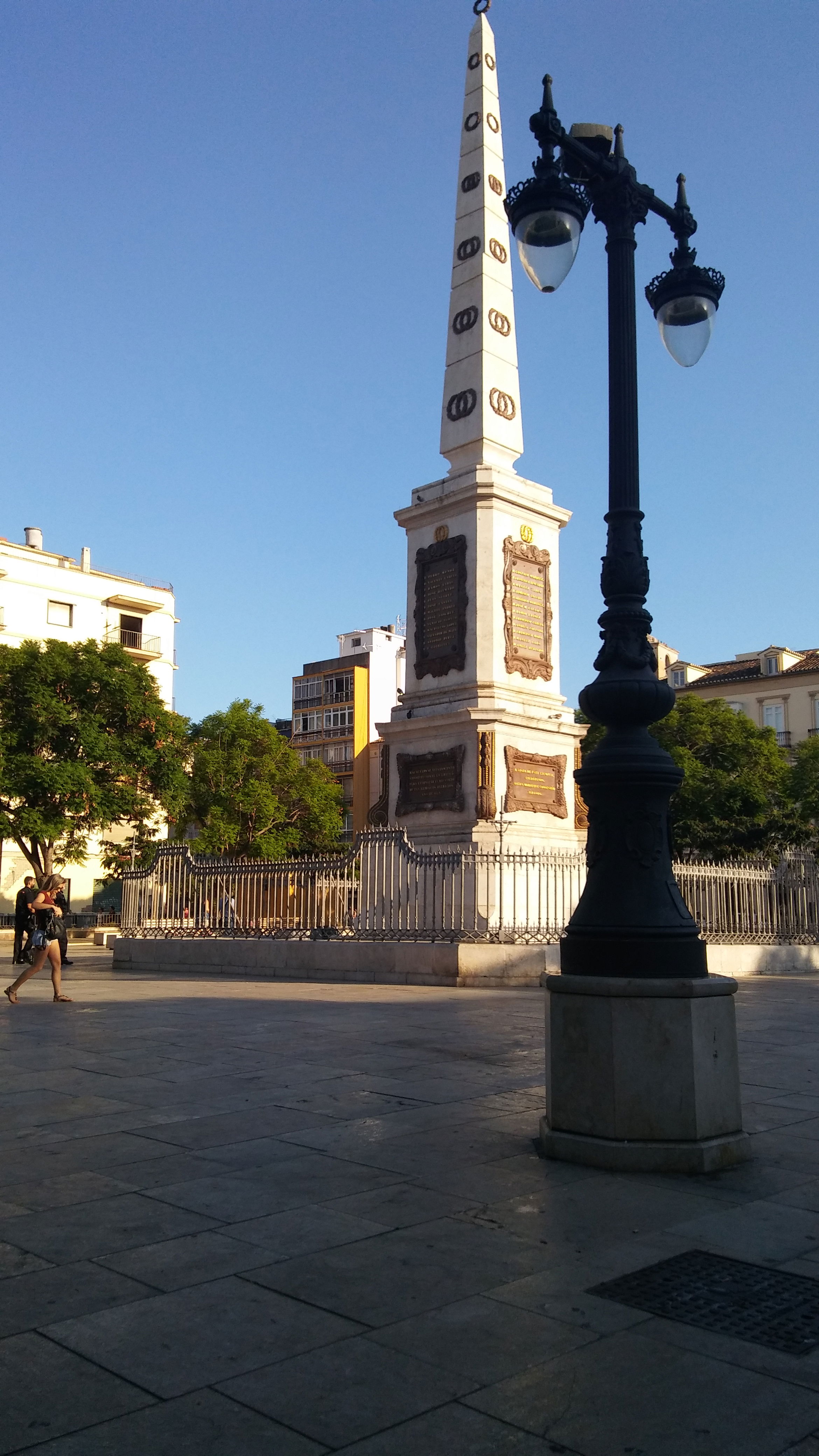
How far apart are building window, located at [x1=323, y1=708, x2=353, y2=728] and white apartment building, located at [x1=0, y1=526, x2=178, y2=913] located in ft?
83.3

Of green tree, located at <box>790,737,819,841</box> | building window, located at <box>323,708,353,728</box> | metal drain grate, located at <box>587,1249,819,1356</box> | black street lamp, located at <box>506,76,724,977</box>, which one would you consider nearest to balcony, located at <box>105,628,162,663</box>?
building window, located at <box>323,708,353,728</box>

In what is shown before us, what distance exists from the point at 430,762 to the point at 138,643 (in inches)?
1761

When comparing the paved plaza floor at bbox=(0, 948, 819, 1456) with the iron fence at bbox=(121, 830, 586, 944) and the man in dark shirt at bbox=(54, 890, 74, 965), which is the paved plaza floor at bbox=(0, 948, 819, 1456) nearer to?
the man in dark shirt at bbox=(54, 890, 74, 965)

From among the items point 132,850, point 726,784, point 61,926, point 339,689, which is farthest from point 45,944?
point 339,689

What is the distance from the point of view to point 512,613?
1950cm

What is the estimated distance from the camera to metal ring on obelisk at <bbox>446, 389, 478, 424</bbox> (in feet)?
67.5

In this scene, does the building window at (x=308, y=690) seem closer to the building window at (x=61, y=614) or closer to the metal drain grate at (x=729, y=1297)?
the building window at (x=61, y=614)

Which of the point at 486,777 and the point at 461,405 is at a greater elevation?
the point at 461,405

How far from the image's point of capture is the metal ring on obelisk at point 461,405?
20.6 meters

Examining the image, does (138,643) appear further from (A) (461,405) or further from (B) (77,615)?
(A) (461,405)

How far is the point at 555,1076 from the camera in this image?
232 inches

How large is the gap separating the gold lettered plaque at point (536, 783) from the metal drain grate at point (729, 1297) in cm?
1429

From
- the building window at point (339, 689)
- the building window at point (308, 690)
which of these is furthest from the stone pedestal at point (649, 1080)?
the building window at point (308, 690)

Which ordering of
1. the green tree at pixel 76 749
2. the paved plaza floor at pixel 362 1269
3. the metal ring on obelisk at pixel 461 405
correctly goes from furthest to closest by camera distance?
the green tree at pixel 76 749, the metal ring on obelisk at pixel 461 405, the paved plaza floor at pixel 362 1269
